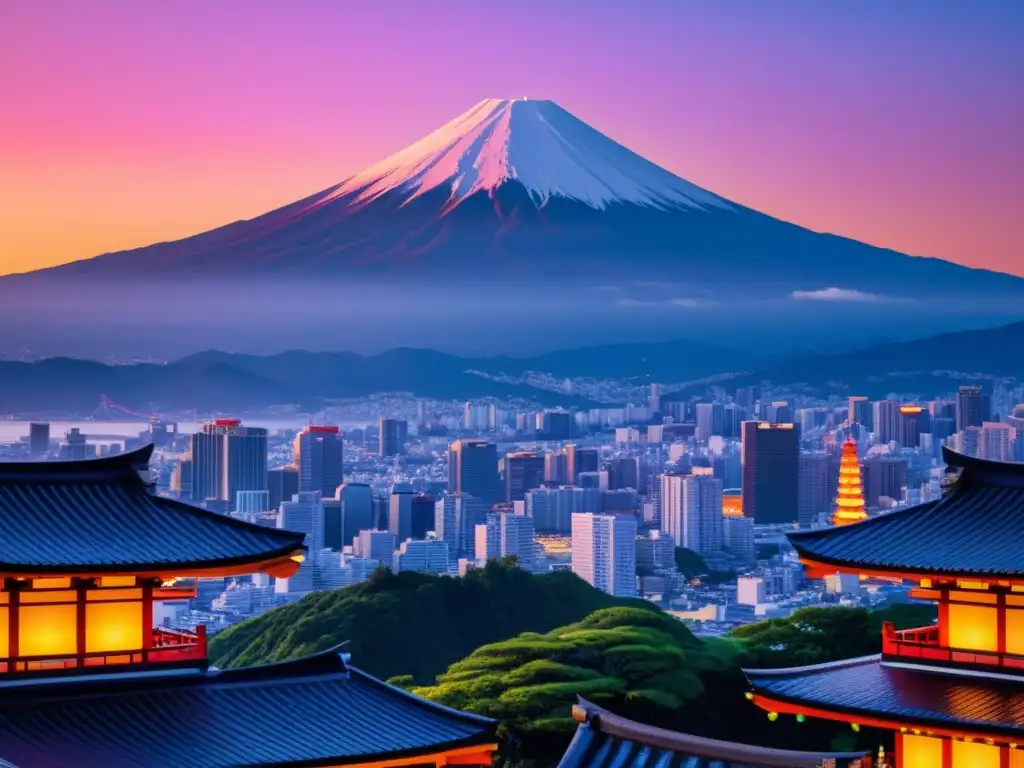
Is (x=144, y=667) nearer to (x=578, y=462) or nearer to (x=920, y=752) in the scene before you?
(x=920, y=752)

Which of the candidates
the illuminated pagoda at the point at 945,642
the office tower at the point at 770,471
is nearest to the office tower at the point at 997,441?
the office tower at the point at 770,471

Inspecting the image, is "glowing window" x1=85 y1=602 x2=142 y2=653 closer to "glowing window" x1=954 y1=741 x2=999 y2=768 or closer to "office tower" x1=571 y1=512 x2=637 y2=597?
"glowing window" x1=954 y1=741 x2=999 y2=768

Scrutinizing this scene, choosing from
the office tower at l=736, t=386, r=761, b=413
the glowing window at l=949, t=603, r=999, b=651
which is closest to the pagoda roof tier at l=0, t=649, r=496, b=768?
the glowing window at l=949, t=603, r=999, b=651

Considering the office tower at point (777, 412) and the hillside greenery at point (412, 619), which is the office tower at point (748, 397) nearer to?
the office tower at point (777, 412)

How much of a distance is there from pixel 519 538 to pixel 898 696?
59883 millimetres

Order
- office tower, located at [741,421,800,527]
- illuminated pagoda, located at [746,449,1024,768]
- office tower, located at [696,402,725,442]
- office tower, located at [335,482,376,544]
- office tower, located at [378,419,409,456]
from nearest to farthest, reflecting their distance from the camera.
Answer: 1. illuminated pagoda, located at [746,449,1024,768]
2. office tower, located at [335,482,376,544]
3. office tower, located at [741,421,800,527]
4. office tower, located at [378,419,409,456]
5. office tower, located at [696,402,725,442]

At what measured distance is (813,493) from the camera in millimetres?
Result: 84688

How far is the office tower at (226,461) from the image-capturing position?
69188 millimetres

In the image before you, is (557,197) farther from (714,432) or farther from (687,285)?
(714,432)

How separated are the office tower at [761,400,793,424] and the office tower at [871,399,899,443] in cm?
571

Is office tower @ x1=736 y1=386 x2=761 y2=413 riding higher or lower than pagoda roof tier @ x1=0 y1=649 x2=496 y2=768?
higher

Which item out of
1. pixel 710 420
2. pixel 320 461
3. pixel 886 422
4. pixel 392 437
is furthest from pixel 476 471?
pixel 886 422

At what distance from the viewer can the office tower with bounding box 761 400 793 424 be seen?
10138 centimetres

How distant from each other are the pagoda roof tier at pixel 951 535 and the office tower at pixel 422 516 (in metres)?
62.2
